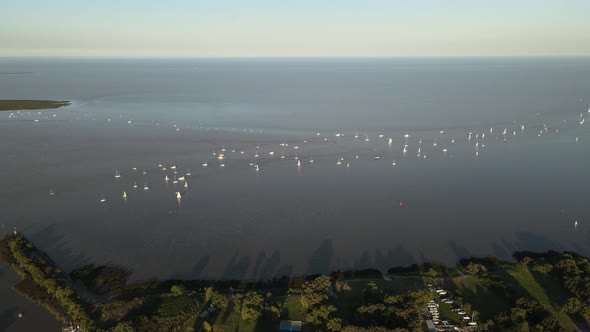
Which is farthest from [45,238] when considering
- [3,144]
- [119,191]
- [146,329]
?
[3,144]

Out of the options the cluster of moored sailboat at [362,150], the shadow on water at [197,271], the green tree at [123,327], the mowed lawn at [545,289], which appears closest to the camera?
the green tree at [123,327]

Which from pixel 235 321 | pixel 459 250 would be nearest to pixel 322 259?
pixel 235 321

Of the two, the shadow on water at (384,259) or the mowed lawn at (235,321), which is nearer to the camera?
the mowed lawn at (235,321)

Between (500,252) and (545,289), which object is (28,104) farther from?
(545,289)

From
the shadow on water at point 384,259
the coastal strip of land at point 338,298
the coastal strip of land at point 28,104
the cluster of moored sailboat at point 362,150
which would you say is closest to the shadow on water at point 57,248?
the coastal strip of land at point 338,298

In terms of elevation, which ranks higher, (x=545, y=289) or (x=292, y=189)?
(x=292, y=189)

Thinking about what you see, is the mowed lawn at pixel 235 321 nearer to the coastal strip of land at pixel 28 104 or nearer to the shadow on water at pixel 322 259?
the shadow on water at pixel 322 259
